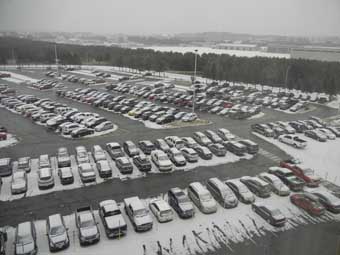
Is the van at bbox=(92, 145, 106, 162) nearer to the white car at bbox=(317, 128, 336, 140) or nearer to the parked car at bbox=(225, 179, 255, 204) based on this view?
the parked car at bbox=(225, 179, 255, 204)

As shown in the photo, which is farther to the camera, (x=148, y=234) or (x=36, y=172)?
(x=36, y=172)

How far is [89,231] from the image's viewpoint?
13.3 meters

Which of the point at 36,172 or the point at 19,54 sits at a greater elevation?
the point at 19,54

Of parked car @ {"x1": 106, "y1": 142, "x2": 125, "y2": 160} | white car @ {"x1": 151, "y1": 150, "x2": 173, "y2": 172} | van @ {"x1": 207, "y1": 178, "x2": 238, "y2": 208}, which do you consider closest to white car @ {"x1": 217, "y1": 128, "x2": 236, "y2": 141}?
white car @ {"x1": 151, "y1": 150, "x2": 173, "y2": 172}

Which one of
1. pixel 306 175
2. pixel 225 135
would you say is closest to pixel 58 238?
pixel 306 175

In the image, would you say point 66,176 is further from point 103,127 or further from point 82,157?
point 103,127

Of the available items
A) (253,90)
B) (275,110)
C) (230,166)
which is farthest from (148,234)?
(253,90)

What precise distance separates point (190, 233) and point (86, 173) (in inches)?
339

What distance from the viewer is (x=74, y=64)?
276ft

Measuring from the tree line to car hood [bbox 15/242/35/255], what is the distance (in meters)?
49.9

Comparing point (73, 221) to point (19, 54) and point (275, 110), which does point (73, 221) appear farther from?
point (19, 54)

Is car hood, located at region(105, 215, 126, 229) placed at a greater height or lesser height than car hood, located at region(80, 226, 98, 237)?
greater

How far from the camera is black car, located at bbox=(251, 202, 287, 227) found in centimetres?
1466

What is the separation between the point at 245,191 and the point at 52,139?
19.2 m
